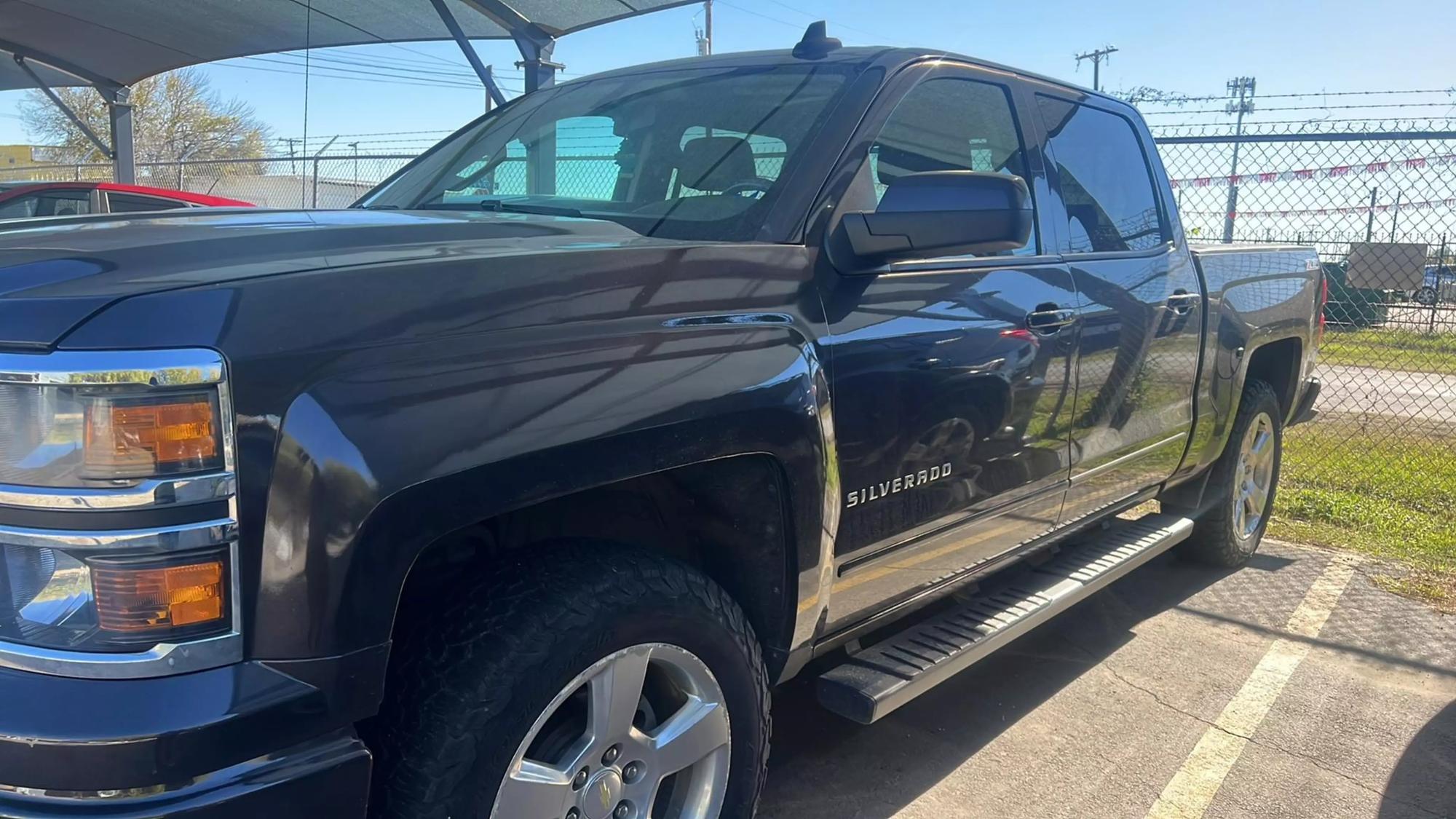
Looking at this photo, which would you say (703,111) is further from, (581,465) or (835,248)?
(581,465)

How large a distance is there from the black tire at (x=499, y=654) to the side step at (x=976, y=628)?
0.65 m

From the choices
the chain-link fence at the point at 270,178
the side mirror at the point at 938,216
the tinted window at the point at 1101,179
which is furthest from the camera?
the chain-link fence at the point at 270,178

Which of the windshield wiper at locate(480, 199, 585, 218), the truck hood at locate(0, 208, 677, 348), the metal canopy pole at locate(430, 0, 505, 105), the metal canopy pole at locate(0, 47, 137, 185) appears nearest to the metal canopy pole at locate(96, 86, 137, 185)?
the metal canopy pole at locate(0, 47, 137, 185)

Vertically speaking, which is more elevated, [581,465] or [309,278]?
[309,278]

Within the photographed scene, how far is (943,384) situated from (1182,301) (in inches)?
71.4

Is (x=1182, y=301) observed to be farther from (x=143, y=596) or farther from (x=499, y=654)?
(x=143, y=596)

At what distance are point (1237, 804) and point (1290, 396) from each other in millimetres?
2918

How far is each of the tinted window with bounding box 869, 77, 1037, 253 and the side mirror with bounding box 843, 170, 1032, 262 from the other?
287 millimetres

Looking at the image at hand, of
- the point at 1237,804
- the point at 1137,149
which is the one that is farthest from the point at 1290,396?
the point at 1237,804

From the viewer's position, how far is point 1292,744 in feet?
11.3

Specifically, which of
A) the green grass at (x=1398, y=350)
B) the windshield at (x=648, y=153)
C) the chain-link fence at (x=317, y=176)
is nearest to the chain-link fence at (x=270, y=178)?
the chain-link fence at (x=317, y=176)

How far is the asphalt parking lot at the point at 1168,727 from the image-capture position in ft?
10.1

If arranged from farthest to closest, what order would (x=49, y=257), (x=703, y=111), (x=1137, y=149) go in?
1. (x=1137, y=149)
2. (x=703, y=111)
3. (x=49, y=257)

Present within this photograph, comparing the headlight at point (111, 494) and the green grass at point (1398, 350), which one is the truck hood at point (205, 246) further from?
the green grass at point (1398, 350)
